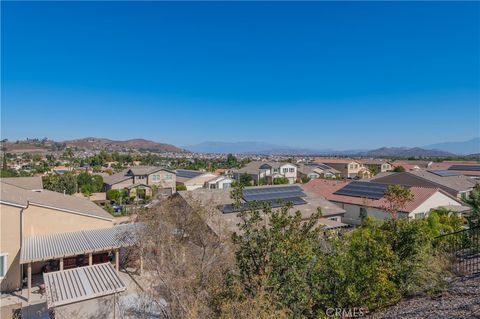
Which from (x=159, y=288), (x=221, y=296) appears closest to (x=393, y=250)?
(x=221, y=296)

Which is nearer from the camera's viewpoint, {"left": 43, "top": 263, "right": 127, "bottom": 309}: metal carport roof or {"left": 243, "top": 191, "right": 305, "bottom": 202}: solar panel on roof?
{"left": 43, "top": 263, "right": 127, "bottom": 309}: metal carport roof

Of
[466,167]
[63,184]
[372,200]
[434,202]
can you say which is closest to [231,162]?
[63,184]

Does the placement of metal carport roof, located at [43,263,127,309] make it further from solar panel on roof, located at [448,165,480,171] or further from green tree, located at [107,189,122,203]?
solar panel on roof, located at [448,165,480,171]

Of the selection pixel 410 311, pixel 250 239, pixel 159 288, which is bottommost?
pixel 159 288

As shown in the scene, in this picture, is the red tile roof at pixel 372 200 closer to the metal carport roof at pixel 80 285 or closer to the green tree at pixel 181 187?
the metal carport roof at pixel 80 285

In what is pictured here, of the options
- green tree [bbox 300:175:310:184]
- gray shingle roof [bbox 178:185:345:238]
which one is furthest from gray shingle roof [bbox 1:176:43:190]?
green tree [bbox 300:175:310:184]

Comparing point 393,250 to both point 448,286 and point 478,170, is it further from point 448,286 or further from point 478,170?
point 478,170

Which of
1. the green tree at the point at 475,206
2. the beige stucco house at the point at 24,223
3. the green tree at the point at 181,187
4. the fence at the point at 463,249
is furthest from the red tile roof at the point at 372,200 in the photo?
the green tree at the point at 181,187

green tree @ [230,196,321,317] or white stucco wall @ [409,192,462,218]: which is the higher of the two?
green tree @ [230,196,321,317]
